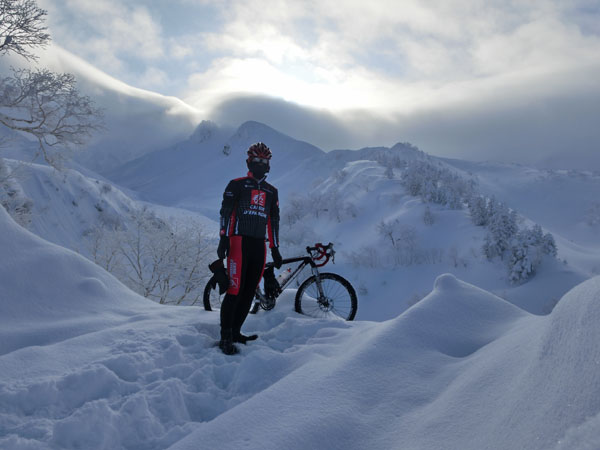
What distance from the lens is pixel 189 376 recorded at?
10.6ft

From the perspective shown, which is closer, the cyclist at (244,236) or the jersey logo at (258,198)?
the cyclist at (244,236)

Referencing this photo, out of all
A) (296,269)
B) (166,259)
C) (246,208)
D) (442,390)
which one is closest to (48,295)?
(246,208)

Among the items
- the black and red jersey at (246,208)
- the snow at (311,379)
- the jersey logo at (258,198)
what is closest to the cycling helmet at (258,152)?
the black and red jersey at (246,208)

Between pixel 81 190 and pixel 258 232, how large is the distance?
35.3 metres

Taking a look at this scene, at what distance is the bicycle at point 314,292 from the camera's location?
505 cm

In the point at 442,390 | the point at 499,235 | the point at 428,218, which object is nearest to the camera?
the point at 442,390

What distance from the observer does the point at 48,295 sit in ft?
15.2

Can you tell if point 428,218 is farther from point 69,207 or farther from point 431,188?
point 69,207

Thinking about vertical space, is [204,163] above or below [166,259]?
above

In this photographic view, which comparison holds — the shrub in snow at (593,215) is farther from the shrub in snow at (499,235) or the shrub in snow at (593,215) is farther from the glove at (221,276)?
the glove at (221,276)

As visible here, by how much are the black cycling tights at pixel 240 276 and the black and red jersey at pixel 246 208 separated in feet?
0.33

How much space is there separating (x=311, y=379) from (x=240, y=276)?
160 centimetres

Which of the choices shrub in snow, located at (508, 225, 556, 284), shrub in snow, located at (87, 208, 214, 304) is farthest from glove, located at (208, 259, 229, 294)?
shrub in snow, located at (87, 208, 214, 304)

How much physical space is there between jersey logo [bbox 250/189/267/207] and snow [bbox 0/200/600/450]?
1.51 meters
